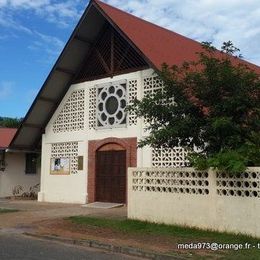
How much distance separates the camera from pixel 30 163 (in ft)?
94.3

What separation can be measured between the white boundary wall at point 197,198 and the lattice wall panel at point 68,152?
836cm

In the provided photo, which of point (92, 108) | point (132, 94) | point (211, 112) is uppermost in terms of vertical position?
point (132, 94)

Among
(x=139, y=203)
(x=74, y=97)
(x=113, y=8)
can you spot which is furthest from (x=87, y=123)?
(x=139, y=203)

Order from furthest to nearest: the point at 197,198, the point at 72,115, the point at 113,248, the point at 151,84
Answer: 1. the point at 72,115
2. the point at 151,84
3. the point at 197,198
4. the point at 113,248

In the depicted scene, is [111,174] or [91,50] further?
[91,50]

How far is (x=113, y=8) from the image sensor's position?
21.1 meters

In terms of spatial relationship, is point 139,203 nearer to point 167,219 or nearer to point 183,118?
point 167,219

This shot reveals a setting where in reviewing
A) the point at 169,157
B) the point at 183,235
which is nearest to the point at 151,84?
the point at 169,157

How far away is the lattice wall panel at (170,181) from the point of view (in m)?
12.6

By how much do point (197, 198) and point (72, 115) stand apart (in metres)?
11.4

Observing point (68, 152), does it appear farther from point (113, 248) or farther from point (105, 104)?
point (113, 248)

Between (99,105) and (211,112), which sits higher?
(99,105)

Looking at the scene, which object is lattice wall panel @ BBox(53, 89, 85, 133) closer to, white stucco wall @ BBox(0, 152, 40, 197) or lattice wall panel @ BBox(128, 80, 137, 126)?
lattice wall panel @ BBox(128, 80, 137, 126)

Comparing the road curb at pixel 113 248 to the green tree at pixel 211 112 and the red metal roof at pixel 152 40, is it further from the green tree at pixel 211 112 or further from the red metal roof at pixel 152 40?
the red metal roof at pixel 152 40
